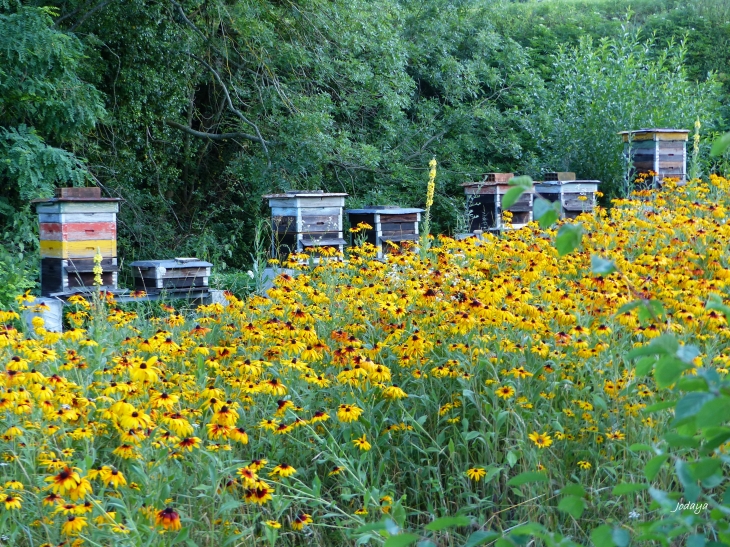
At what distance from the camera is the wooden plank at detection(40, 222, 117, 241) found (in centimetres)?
663

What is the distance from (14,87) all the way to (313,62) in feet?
12.0

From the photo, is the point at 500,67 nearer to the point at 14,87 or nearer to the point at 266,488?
the point at 14,87

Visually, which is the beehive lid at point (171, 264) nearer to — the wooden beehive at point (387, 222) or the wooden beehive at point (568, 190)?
the wooden beehive at point (387, 222)

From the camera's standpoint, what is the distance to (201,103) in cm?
1190

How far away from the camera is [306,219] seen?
754cm

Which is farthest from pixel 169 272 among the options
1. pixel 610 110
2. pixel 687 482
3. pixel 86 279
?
pixel 610 110

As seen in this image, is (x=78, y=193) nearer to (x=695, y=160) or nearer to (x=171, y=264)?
(x=171, y=264)

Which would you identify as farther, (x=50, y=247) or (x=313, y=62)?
(x=313, y=62)

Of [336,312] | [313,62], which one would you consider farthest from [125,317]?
[313,62]

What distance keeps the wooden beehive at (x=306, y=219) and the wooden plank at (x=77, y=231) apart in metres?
1.43

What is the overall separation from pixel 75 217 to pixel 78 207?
0.08 m

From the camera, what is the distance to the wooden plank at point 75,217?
661 cm

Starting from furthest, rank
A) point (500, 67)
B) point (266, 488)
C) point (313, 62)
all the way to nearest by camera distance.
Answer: point (500, 67) < point (313, 62) < point (266, 488)

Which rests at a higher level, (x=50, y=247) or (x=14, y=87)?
(x=14, y=87)
